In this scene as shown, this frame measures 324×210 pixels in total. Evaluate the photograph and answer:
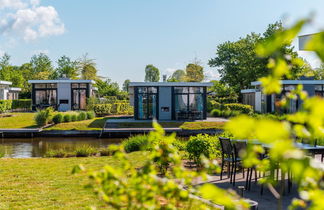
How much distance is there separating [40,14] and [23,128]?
961 centimetres

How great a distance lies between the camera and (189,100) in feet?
81.7

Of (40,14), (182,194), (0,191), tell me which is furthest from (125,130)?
(182,194)

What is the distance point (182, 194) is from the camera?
1835 mm

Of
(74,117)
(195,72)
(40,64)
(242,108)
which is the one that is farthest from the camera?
(40,64)

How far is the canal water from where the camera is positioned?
589 inches

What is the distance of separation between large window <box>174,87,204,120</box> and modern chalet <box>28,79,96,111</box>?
9509 mm

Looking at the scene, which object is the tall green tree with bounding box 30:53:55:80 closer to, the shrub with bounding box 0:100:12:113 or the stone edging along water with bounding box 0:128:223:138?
the shrub with bounding box 0:100:12:113

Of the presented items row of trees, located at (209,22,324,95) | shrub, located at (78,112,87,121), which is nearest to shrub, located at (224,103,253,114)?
row of trees, located at (209,22,324,95)

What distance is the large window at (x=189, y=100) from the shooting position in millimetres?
24781

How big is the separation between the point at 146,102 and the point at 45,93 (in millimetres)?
11055

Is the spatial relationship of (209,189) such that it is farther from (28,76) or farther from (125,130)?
(28,76)

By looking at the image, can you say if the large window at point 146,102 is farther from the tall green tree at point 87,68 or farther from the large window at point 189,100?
the tall green tree at point 87,68

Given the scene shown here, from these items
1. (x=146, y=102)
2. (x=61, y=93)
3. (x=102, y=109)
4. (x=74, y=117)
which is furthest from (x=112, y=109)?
(x=74, y=117)

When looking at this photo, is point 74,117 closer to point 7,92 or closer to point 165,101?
point 165,101
